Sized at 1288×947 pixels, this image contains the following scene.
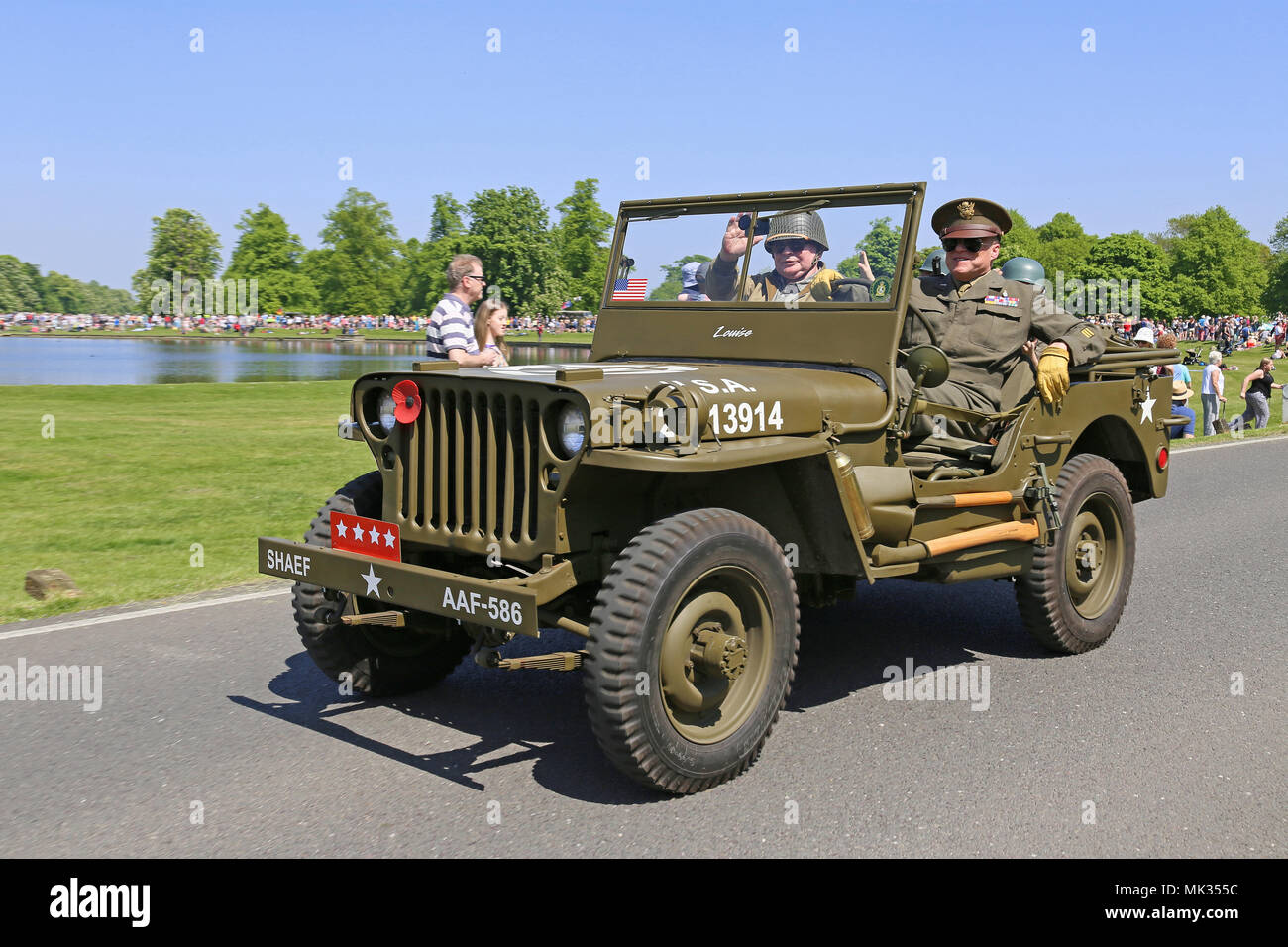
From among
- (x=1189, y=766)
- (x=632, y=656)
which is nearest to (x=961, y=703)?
(x=1189, y=766)

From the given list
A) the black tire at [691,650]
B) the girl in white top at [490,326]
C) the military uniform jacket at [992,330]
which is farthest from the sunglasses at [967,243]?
the girl in white top at [490,326]

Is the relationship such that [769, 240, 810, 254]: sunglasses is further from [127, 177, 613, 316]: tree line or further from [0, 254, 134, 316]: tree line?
[0, 254, 134, 316]: tree line

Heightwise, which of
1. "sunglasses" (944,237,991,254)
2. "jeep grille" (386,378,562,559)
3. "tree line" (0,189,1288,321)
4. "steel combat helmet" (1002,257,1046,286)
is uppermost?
"tree line" (0,189,1288,321)

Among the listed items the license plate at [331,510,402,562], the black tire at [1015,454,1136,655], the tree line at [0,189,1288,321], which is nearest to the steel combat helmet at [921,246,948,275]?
the black tire at [1015,454,1136,655]

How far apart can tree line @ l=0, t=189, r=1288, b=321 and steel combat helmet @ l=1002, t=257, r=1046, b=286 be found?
50.5 metres

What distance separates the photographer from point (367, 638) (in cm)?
490

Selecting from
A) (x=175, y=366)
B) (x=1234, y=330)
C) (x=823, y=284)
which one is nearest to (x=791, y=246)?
(x=823, y=284)

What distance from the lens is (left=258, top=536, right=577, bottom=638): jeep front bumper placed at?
3.77 m

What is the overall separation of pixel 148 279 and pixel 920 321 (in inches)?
4831

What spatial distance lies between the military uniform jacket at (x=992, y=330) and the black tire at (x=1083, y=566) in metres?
0.59

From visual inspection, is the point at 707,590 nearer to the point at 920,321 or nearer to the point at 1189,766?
the point at 1189,766

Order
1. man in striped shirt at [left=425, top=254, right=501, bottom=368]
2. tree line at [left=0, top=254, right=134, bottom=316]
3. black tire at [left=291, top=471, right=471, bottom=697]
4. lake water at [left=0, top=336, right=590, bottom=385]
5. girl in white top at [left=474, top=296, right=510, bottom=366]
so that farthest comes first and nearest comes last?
tree line at [left=0, top=254, right=134, bottom=316], lake water at [left=0, top=336, right=590, bottom=385], girl in white top at [left=474, top=296, right=510, bottom=366], man in striped shirt at [left=425, top=254, right=501, bottom=368], black tire at [left=291, top=471, right=471, bottom=697]
